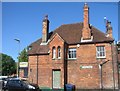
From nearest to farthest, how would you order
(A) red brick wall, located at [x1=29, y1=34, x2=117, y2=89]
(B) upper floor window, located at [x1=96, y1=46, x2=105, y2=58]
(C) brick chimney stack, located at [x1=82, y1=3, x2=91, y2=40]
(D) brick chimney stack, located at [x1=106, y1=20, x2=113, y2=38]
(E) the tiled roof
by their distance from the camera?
(A) red brick wall, located at [x1=29, y1=34, x2=117, y2=89]
(B) upper floor window, located at [x1=96, y1=46, x2=105, y2=58]
(D) brick chimney stack, located at [x1=106, y1=20, x2=113, y2=38]
(E) the tiled roof
(C) brick chimney stack, located at [x1=82, y1=3, x2=91, y2=40]

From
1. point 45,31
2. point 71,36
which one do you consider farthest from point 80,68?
point 45,31

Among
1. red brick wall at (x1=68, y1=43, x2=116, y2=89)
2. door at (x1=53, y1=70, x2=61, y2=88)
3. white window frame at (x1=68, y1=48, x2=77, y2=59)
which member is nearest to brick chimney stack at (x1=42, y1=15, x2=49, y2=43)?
white window frame at (x1=68, y1=48, x2=77, y2=59)

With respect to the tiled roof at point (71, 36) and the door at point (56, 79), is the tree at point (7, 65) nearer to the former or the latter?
the tiled roof at point (71, 36)

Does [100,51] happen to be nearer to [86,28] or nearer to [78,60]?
[78,60]

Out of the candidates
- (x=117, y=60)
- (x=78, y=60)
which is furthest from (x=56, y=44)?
(x=117, y=60)

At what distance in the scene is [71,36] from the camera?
120 feet

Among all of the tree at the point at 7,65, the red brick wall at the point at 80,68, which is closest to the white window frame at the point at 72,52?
the red brick wall at the point at 80,68

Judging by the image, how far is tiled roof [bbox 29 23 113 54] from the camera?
111ft

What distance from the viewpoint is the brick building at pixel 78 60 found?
32312 mm

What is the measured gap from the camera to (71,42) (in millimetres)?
35031

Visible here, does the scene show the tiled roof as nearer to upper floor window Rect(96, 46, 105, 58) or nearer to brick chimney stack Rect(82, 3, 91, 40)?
brick chimney stack Rect(82, 3, 91, 40)

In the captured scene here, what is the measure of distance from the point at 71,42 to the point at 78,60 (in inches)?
120

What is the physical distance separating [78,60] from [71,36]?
4.55m

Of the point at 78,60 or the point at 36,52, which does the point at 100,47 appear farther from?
the point at 36,52
